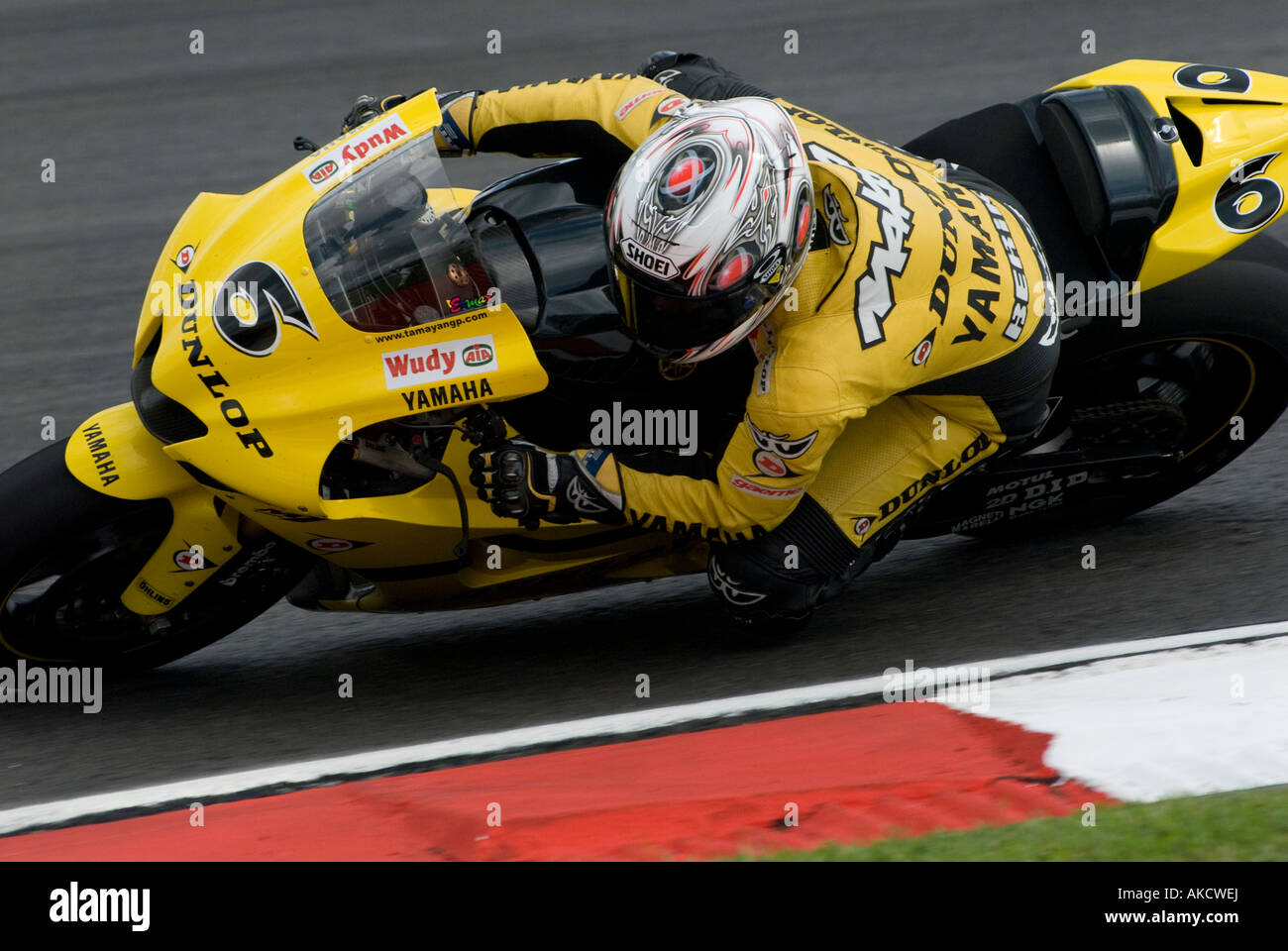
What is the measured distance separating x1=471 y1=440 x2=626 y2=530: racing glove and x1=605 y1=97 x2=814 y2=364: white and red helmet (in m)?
0.36

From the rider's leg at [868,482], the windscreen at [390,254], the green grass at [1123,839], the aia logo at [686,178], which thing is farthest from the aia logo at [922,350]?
the green grass at [1123,839]

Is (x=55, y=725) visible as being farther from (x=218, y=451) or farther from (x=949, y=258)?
(x=949, y=258)

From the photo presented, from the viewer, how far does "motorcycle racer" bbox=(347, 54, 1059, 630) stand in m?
3.36

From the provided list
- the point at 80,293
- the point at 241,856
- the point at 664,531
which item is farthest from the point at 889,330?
the point at 80,293

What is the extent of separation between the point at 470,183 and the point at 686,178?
15.4 ft

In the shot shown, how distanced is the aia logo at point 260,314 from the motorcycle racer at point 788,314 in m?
0.52

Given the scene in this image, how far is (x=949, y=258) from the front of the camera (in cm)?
373

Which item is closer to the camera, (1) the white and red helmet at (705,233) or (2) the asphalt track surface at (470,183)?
(1) the white and red helmet at (705,233)

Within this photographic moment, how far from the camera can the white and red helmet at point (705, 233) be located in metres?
3.30

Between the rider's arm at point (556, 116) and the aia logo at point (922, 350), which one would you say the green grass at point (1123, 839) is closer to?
the aia logo at point (922, 350)

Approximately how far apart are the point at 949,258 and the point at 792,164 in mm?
481

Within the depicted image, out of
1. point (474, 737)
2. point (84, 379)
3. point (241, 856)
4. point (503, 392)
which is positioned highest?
point (84, 379)

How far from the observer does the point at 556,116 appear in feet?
13.3

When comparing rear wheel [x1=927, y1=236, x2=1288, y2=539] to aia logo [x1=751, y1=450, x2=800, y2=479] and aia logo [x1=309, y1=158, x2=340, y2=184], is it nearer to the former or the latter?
aia logo [x1=751, y1=450, x2=800, y2=479]
